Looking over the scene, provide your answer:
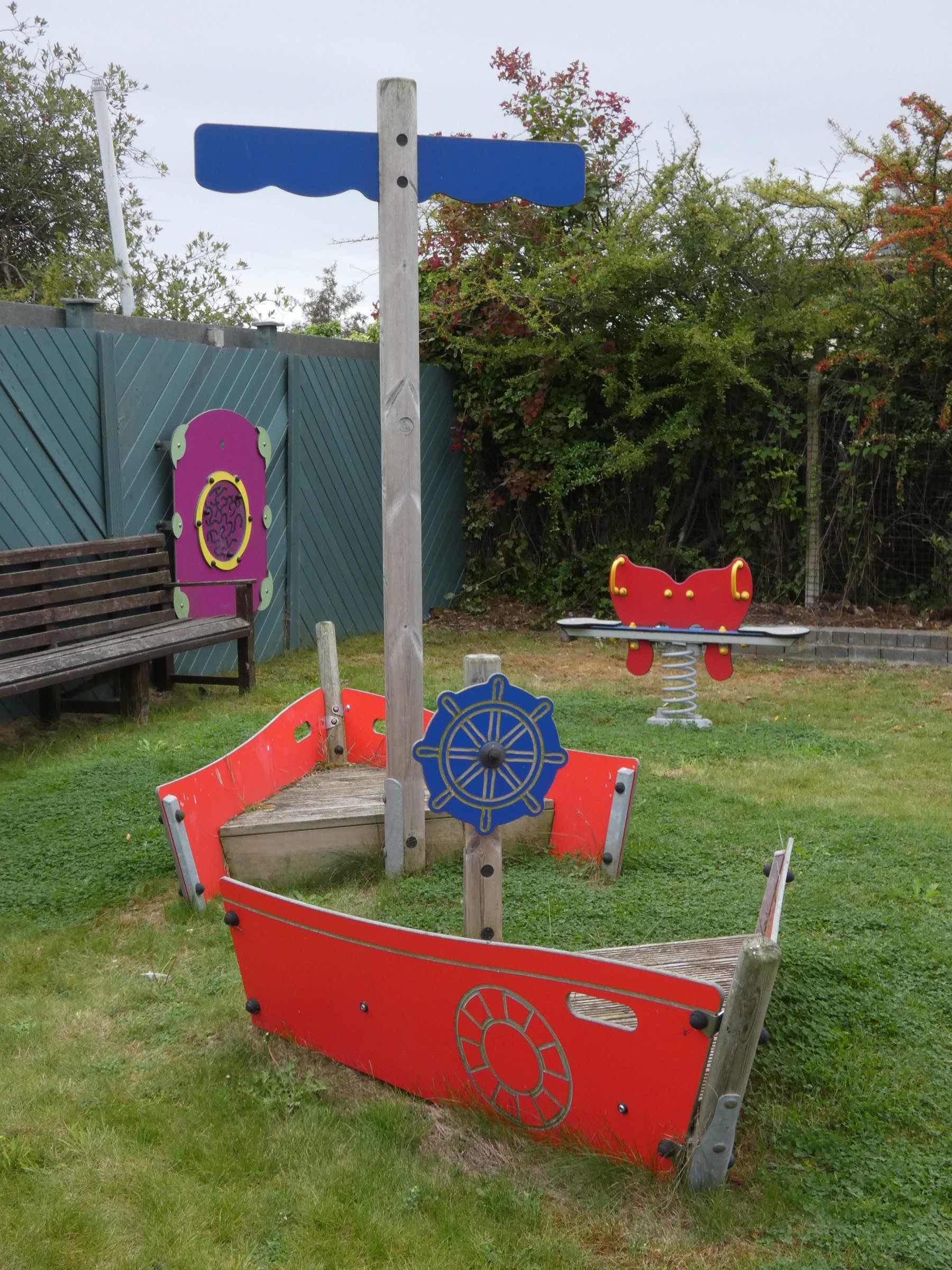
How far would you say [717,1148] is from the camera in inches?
96.2

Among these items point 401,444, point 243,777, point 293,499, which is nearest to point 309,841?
point 243,777

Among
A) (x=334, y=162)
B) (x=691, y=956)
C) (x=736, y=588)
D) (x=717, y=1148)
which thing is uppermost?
(x=334, y=162)

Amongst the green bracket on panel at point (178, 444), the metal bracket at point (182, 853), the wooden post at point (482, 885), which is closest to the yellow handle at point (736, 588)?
the green bracket on panel at point (178, 444)

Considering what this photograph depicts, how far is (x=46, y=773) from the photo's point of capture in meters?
5.61

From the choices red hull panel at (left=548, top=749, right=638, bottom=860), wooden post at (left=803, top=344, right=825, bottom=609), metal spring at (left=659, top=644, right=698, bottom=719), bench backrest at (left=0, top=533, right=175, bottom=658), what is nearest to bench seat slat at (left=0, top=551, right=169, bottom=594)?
bench backrest at (left=0, top=533, right=175, bottom=658)

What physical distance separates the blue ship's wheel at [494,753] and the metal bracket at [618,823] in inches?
43.5

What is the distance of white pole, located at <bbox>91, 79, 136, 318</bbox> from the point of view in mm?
10609

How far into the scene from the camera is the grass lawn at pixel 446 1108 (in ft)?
7.88

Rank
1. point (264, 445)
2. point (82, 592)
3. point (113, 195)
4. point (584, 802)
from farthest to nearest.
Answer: point (113, 195) → point (264, 445) → point (82, 592) → point (584, 802)

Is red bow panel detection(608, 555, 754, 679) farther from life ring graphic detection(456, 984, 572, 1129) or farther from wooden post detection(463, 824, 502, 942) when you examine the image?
life ring graphic detection(456, 984, 572, 1129)

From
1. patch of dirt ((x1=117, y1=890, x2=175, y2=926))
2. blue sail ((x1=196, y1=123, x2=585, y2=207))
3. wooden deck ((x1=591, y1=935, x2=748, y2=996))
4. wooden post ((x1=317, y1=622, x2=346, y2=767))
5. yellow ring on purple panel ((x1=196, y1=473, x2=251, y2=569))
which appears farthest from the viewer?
yellow ring on purple panel ((x1=196, y1=473, x2=251, y2=569))

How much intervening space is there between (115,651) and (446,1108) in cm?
420

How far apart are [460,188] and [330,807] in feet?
7.17

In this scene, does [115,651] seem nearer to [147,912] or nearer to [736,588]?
[147,912]
